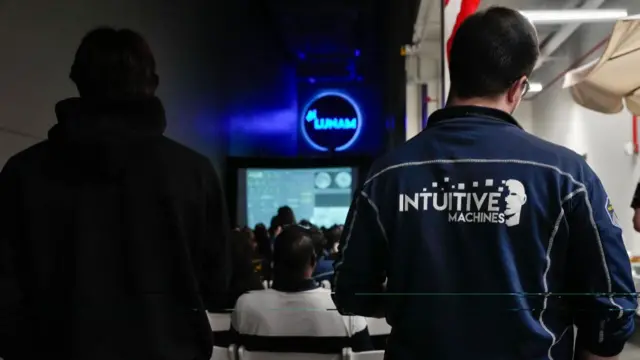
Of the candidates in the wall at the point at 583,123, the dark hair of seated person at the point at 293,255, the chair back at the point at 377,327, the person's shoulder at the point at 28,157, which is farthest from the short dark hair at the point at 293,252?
the wall at the point at 583,123

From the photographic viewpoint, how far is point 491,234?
2.39 ft

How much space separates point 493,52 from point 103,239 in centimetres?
59

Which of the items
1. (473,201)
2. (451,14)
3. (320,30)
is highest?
(320,30)

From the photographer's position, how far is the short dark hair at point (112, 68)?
92 cm

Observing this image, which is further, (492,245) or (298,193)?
(298,193)

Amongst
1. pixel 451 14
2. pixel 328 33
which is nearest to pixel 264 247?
pixel 451 14

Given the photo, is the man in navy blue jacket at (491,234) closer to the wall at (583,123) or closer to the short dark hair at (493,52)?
the short dark hair at (493,52)

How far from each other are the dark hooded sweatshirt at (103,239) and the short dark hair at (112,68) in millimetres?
21

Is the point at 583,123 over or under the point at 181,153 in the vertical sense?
over

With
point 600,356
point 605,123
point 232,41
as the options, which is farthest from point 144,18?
point 605,123

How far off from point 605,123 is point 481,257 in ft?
6.26

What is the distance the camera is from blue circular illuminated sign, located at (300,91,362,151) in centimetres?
223

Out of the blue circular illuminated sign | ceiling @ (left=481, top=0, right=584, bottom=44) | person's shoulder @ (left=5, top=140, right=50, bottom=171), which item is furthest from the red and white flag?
person's shoulder @ (left=5, top=140, right=50, bottom=171)

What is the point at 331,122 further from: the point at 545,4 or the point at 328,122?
the point at 545,4
